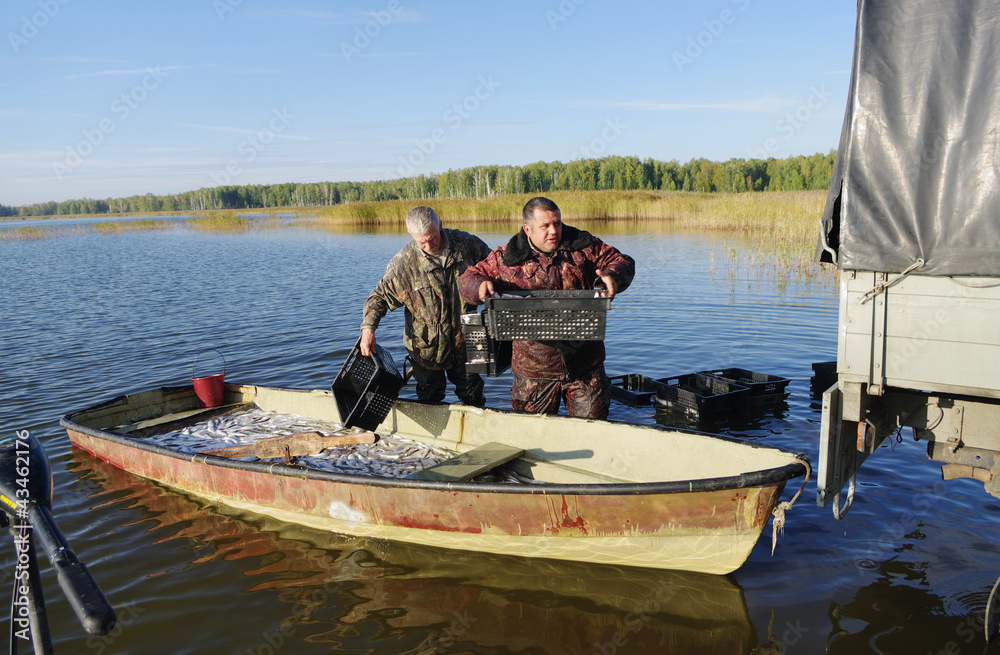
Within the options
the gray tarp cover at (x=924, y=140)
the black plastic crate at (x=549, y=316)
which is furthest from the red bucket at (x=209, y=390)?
the gray tarp cover at (x=924, y=140)

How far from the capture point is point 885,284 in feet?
11.5

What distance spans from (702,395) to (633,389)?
1.50 m

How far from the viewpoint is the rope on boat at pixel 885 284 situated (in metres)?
3.42

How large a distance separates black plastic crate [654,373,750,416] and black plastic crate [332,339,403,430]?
3.28 meters

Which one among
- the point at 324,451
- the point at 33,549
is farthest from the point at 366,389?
the point at 33,549

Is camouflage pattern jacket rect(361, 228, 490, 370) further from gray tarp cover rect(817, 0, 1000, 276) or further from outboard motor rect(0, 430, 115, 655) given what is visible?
outboard motor rect(0, 430, 115, 655)

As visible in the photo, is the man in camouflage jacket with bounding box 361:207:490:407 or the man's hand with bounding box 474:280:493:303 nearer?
the man's hand with bounding box 474:280:493:303

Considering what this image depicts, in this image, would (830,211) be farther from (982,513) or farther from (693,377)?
(693,377)

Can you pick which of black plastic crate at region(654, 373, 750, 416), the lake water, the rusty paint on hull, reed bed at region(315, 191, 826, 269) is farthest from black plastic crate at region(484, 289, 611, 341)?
reed bed at region(315, 191, 826, 269)

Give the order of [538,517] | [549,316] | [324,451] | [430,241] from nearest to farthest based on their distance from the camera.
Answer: [538,517] < [549,316] < [430,241] < [324,451]

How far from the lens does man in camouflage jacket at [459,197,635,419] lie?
5.21 meters

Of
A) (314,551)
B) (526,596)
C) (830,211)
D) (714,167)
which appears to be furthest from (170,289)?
(714,167)

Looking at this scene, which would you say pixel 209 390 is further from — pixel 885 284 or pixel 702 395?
pixel 885 284

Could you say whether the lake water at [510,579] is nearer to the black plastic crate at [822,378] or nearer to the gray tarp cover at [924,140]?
the black plastic crate at [822,378]
